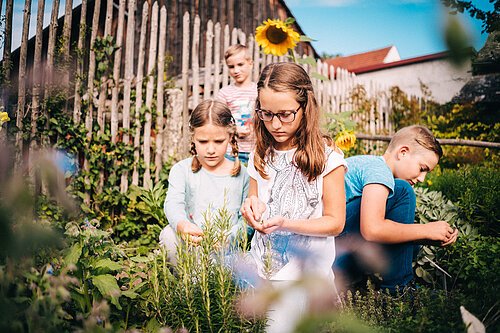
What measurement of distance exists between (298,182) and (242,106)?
189 centimetres

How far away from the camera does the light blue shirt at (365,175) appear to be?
6.59 feet

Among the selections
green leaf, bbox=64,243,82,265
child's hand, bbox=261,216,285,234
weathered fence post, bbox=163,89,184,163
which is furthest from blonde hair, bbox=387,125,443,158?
weathered fence post, bbox=163,89,184,163

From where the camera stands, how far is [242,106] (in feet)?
12.0

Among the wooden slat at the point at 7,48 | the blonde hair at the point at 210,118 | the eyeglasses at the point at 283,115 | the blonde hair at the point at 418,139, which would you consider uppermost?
the wooden slat at the point at 7,48

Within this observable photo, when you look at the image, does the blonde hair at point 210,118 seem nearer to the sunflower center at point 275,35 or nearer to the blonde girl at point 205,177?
the blonde girl at point 205,177

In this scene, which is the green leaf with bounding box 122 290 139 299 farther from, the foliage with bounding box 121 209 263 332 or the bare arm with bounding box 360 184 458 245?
the bare arm with bounding box 360 184 458 245

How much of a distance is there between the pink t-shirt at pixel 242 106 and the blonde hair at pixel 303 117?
63.9 inches

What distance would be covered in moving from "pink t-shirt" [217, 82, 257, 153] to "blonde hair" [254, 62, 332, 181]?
1.62 meters

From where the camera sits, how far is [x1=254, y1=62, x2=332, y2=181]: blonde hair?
1803mm

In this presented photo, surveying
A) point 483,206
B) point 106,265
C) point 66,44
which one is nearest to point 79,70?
point 66,44

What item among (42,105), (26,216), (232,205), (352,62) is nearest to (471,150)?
(232,205)

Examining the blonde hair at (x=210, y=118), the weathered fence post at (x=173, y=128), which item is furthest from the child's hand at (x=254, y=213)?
the weathered fence post at (x=173, y=128)

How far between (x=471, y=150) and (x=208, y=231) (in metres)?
6.91

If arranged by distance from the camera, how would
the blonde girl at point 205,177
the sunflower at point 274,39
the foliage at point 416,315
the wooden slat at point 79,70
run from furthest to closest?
the wooden slat at point 79,70
the sunflower at point 274,39
the blonde girl at point 205,177
the foliage at point 416,315
